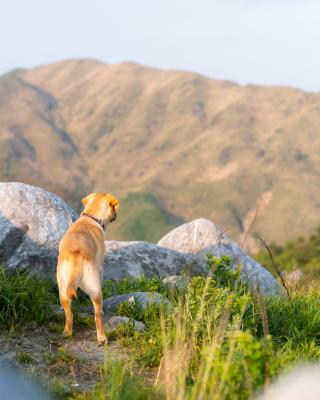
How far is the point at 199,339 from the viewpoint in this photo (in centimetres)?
620

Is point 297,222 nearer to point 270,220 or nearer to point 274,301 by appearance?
point 270,220

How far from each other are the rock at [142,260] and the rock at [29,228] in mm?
1381

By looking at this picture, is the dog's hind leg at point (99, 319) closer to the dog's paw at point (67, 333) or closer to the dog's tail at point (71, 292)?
the dog's tail at point (71, 292)

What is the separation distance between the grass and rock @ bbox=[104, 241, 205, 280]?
2.16m

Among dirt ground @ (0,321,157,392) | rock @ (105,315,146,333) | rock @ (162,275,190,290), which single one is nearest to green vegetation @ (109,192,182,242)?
rock @ (162,275,190,290)

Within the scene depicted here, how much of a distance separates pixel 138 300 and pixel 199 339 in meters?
1.46

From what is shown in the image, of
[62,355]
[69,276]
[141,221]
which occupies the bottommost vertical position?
[141,221]

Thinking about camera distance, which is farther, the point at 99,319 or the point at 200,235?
the point at 200,235

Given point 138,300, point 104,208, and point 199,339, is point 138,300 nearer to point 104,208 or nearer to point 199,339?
point 104,208

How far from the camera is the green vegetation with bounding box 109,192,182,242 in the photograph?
154m

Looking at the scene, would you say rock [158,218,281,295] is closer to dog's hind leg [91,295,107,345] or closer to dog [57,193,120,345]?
dog [57,193,120,345]

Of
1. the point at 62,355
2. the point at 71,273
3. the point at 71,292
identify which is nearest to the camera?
the point at 62,355

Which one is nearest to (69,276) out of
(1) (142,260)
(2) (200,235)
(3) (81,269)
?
(3) (81,269)

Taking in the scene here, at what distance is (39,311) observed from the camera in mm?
7348
